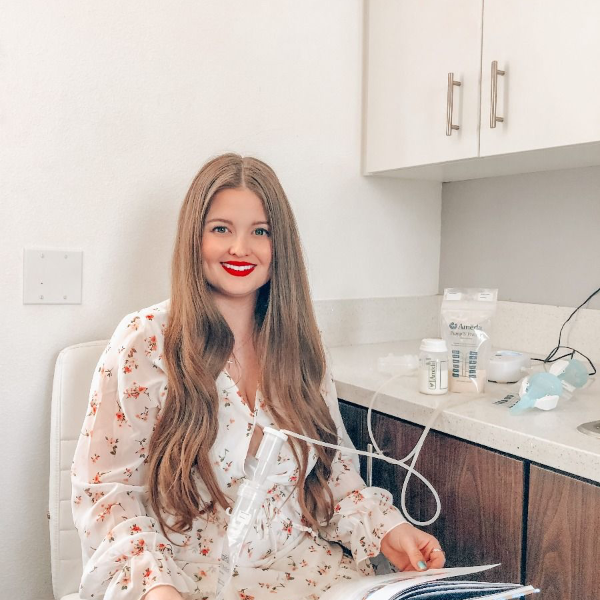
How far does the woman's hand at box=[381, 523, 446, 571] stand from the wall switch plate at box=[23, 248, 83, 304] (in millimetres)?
747

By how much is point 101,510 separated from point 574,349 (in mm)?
1085

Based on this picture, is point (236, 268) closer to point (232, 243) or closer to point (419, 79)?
point (232, 243)

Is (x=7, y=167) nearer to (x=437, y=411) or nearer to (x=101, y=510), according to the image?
(x=101, y=510)

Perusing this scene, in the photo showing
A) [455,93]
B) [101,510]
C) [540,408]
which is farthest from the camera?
[455,93]

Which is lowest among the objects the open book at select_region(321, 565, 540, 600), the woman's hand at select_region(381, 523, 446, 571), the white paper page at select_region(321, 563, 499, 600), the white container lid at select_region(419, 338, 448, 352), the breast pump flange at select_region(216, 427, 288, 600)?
the woman's hand at select_region(381, 523, 446, 571)

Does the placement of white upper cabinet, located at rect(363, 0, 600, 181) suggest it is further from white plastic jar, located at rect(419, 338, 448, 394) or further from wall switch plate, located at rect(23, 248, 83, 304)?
wall switch plate, located at rect(23, 248, 83, 304)

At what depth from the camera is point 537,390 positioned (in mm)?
986

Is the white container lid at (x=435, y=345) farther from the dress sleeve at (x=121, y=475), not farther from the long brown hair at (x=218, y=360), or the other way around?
the dress sleeve at (x=121, y=475)

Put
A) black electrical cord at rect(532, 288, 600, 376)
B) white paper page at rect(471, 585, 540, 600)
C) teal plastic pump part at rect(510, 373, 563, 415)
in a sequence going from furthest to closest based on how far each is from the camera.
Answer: black electrical cord at rect(532, 288, 600, 376)
teal plastic pump part at rect(510, 373, 563, 415)
white paper page at rect(471, 585, 540, 600)

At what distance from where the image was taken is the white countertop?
0.81 m

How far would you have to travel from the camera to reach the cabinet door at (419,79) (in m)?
1.29

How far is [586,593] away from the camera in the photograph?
0.79m

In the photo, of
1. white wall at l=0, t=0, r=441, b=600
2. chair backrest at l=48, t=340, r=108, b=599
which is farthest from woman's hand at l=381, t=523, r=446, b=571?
white wall at l=0, t=0, r=441, b=600

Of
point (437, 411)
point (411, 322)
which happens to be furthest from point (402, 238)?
point (437, 411)
